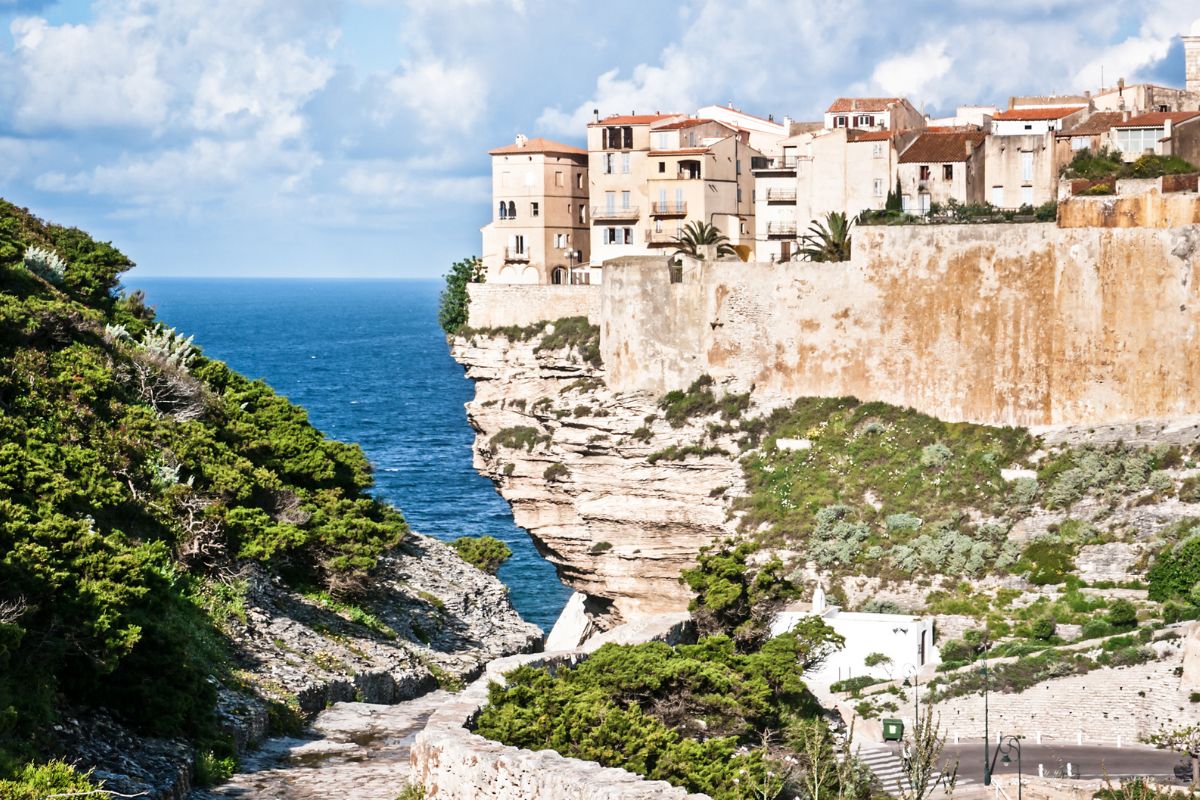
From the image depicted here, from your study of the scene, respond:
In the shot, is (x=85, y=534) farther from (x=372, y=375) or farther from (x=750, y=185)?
(x=372, y=375)

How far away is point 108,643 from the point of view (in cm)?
1978

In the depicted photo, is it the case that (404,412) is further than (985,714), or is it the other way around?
(404,412)

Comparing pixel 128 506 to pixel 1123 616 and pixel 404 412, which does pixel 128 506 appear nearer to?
pixel 1123 616

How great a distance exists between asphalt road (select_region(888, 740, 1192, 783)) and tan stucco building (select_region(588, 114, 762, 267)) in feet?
87.5

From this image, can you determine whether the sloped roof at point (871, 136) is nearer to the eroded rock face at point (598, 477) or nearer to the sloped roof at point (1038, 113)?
the sloped roof at point (1038, 113)

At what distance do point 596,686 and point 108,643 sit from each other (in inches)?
239

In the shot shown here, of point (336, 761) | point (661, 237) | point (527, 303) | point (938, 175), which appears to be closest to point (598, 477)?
point (527, 303)

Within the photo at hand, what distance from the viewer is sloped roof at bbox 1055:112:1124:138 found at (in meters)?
49.8

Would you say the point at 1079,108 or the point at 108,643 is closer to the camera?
the point at 108,643

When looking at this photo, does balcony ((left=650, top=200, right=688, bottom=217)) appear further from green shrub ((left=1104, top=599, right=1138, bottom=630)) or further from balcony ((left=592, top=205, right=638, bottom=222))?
green shrub ((left=1104, top=599, right=1138, bottom=630))

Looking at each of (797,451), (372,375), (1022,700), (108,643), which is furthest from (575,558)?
(372,375)

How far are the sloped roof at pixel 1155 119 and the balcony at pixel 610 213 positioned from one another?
1535 cm

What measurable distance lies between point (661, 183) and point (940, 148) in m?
8.89

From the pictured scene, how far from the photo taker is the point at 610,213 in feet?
183
